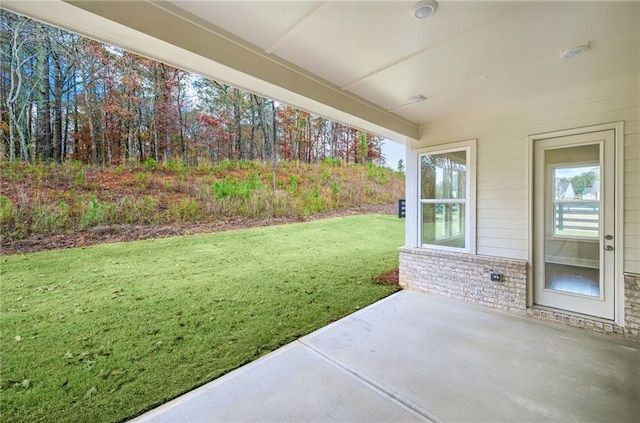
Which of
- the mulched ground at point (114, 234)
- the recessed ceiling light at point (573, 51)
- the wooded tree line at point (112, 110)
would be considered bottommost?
the mulched ground at point (114, 234)

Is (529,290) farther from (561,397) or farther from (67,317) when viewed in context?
(67,317)

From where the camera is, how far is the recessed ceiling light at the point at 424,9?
1.67 metres

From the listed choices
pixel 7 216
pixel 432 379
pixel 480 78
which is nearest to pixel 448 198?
pixel 480 78

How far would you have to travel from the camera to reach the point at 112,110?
286 inches

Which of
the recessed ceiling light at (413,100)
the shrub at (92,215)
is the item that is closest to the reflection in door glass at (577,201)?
the recessed ceiling light at (413,100)

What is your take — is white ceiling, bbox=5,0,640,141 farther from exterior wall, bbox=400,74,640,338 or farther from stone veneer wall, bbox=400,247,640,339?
stone veneer wall, bbox=400,247,640,339

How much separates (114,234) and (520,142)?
8270 mm

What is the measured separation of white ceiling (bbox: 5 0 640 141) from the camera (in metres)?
1.69

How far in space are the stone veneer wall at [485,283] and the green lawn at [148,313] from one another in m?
0.57

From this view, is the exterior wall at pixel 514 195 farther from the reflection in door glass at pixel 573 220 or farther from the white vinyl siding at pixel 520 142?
the reflection in door glass at pixel 573 220

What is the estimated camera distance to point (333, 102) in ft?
9.72

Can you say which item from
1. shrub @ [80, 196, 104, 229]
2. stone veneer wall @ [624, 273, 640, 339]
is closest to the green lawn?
shrub @ [80, 196, 104, 229]

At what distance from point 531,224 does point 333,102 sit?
291 cm

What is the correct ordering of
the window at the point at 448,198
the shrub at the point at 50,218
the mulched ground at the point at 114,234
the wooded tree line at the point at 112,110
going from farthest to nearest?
the wooded tree line at the point at 112,110 < the shrub at the point at 50,218 < the mulched ground at the point at 114,234 < the window at the point at 448,198
